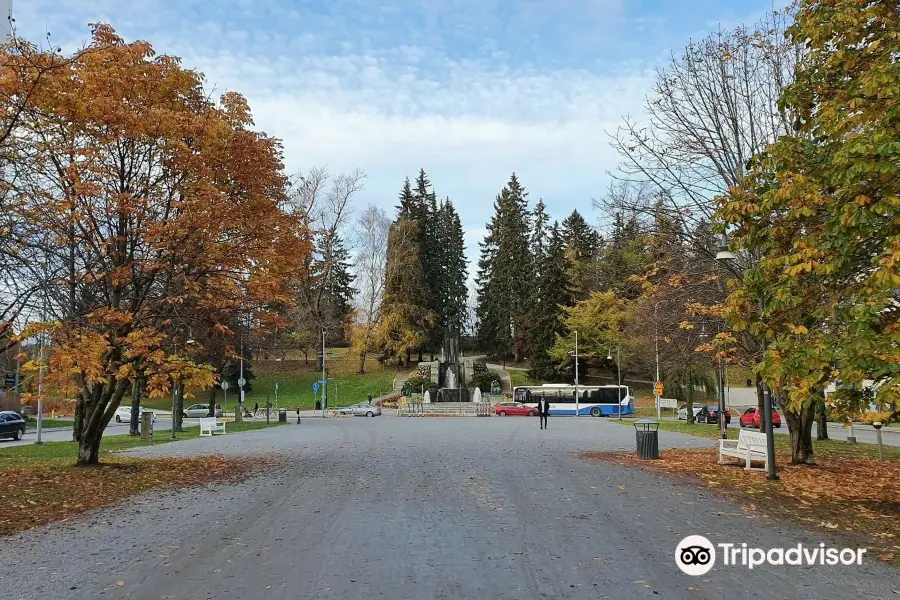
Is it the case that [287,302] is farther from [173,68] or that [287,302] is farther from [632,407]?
[632,407]

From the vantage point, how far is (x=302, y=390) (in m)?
68.0

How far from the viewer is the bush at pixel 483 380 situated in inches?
2643

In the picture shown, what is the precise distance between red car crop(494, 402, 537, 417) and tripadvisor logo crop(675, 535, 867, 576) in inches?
1818

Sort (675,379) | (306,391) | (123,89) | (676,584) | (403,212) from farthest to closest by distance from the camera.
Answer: (403,212)
(306,391)
(675,379)
(123,89)
(676,584)

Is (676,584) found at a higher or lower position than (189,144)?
lower

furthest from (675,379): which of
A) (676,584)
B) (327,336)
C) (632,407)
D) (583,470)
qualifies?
(676,584)

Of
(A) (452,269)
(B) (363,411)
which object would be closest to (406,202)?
(A) (452,269)

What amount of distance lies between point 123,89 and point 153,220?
2647 millimetres

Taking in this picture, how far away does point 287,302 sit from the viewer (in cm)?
1551

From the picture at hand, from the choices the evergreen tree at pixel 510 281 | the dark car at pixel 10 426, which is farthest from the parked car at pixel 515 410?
the dark car at pixel 10 426

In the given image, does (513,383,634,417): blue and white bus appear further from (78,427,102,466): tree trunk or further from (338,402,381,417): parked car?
(78,427,102,466): tree trunk

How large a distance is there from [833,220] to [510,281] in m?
71.9

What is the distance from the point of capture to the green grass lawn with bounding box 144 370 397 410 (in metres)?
64.4

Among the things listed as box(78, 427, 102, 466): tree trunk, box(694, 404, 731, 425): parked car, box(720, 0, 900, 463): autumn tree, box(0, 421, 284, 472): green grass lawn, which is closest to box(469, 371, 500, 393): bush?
box(694, 404, 731, 425): parked car
